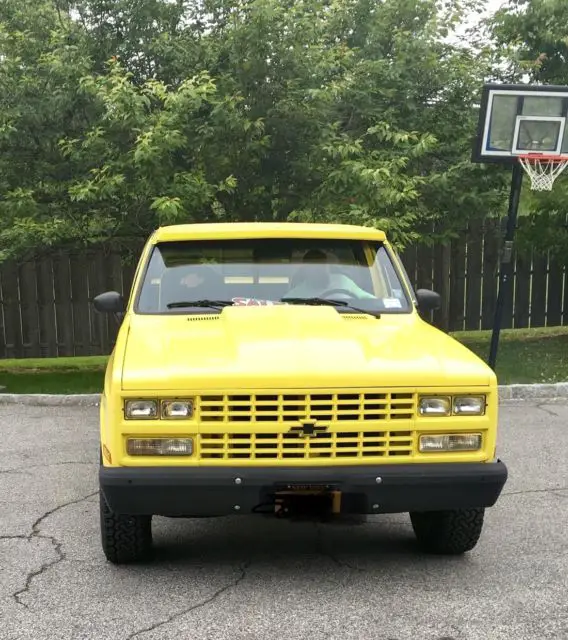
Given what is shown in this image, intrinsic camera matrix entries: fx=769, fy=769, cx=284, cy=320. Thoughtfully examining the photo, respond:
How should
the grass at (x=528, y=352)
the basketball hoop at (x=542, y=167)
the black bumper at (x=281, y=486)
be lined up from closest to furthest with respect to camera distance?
the black bumper at (x=281, y=486)
the basketball hoop at (x=542, y=167)
the grass at (x=528, y=352)

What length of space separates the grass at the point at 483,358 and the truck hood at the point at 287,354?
573 cm

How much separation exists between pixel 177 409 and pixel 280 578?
3.68 feet

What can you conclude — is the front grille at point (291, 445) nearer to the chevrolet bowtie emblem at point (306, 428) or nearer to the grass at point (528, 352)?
the chevrolet bowtie emblem at point (306, 428)

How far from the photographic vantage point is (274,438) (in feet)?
12.0

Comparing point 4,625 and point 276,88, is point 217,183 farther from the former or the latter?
point 4,625

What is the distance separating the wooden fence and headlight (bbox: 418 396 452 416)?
31.2 ft

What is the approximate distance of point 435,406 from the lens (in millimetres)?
3717

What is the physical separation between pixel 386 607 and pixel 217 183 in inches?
302

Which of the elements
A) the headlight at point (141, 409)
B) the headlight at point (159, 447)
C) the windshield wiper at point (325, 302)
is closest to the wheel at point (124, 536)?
the headlight at point (159, 447)

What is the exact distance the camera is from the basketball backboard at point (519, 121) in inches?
349

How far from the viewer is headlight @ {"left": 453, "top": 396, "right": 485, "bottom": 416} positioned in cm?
373

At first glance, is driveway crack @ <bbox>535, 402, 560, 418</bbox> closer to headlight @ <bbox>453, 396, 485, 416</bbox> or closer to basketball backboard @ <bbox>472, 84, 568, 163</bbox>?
basketball backboard @ <bbox>472, 84, 568, 163</bbox>

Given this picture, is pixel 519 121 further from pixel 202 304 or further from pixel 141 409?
→ pixel 141 409

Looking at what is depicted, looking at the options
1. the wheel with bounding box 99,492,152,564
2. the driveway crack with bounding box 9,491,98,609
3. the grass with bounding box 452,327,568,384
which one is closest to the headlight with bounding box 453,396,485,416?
the wheel with bounding box 99,492,152,564
